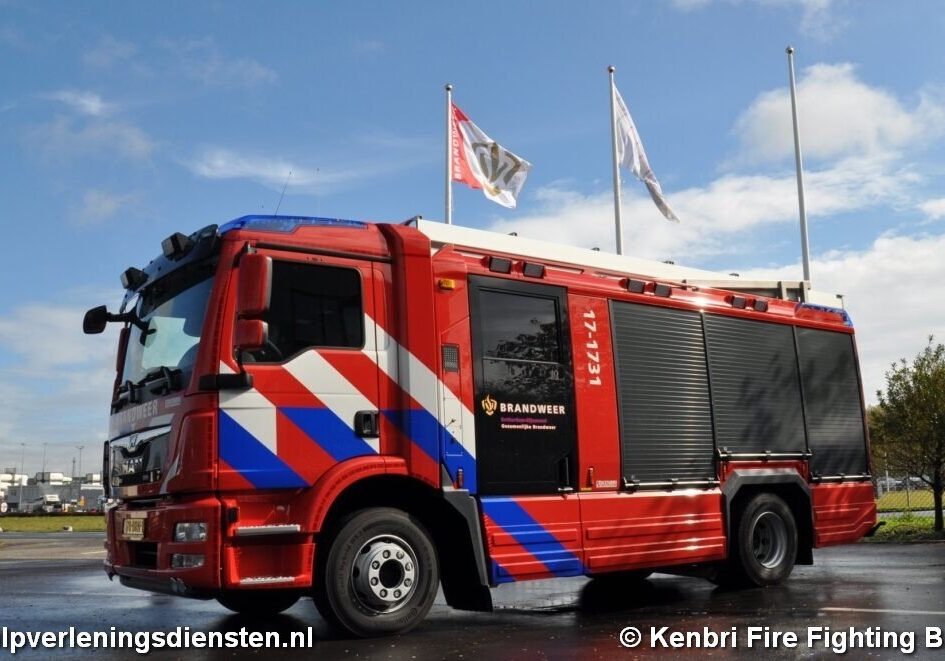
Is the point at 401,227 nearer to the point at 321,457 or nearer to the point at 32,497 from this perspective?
the point at 321,457

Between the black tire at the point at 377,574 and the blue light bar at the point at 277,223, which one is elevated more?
the blue light bar at the point at 277,223

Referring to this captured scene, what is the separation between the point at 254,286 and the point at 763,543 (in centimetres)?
627

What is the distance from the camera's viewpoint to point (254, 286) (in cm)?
616

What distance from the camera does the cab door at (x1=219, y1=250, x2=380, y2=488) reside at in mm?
6320

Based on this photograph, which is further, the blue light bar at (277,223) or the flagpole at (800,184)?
the flagpole at (800,184)

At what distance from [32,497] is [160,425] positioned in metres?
138

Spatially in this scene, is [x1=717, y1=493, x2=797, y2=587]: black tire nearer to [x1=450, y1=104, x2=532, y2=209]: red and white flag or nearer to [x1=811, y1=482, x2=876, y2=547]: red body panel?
[x1=811, y1=482, x2=876, y2=547]: red body panel

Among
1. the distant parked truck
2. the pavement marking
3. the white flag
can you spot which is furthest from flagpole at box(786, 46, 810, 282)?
the distant parked truck

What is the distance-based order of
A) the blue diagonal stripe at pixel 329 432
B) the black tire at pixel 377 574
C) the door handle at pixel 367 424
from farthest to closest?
the door handle at pixel 367 424 → the blue diagonal stripe at pixel 329 432 → the black tire at pixel 377 574

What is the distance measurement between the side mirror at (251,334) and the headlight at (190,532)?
3.99ft

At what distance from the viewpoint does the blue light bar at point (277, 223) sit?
266 inches

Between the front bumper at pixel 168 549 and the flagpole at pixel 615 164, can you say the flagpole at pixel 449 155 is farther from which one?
the front bumper at pixel 168 549

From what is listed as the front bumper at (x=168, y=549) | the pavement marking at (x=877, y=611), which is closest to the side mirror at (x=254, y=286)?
the front bumper at (x=168, y=549)

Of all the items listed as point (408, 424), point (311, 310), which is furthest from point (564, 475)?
point (311, 310)
